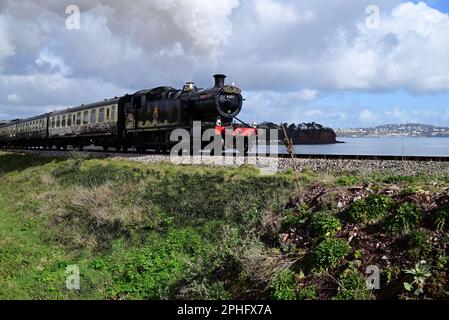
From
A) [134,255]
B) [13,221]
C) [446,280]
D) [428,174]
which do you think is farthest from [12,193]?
[446,280]

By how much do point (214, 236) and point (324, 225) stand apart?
168 inches

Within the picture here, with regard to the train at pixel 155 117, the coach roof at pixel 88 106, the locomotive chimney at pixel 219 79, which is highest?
the locomotive chimney at pixel 219 79

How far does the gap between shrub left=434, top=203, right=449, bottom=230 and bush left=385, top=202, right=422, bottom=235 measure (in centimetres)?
32

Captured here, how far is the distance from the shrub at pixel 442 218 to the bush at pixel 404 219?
32 centimetres


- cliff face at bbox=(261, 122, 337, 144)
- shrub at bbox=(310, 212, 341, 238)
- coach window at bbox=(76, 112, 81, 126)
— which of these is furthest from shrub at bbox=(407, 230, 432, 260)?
cliff face at bbox=(261, 122, 337, 144)

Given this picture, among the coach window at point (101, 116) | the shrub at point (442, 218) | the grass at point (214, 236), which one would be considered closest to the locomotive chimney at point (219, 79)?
the grass at point (214, 236)

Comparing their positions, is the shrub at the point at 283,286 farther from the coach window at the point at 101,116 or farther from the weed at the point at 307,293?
the coach window at the point at 101,116

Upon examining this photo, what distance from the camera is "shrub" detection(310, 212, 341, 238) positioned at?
8.62 m

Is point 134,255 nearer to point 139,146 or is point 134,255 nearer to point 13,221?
point 13,221

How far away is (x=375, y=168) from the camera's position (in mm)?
14656

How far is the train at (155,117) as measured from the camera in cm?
2394

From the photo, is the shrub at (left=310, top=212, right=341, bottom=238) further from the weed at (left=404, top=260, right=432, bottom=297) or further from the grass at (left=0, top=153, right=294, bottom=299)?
the weed at (left=404, top=260, right=432, bottom=297)

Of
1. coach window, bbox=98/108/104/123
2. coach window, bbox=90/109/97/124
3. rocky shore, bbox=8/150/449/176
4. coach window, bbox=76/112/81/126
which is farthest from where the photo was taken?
coach window, bbox=76/112/81/126

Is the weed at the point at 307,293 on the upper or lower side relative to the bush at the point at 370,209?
lower
